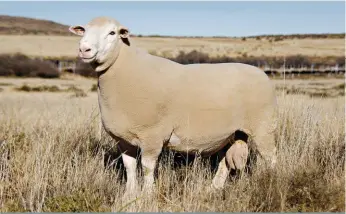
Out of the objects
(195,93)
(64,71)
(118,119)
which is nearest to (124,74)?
(118,119)

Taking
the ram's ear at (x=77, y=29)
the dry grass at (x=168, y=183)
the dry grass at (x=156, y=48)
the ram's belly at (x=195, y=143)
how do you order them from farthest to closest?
the dry grass at (x=156, y=48)
the ram's belly at (x=195, y=143)
the ram's ear at (x=77, y=29)
the dry grass at (x=168, y=183)

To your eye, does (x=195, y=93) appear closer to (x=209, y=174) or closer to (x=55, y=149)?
(x=209, y=174)

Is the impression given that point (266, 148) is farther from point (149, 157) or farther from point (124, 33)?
point (124, 33)

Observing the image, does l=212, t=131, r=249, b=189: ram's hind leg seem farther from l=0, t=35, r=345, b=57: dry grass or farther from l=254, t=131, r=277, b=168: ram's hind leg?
l=0, t=35, r=345, b=57: dry grass

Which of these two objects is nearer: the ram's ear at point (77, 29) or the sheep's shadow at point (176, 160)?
the ram's ear at point (77, 29)

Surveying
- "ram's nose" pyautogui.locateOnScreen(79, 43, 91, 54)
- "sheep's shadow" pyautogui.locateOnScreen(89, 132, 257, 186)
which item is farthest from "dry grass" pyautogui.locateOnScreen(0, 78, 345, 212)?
"ram's nose" pyautogui.locateOnScreen(79, 43, 91, 54)

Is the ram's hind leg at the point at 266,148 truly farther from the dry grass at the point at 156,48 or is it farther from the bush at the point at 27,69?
the dry grass at the point at 156,48

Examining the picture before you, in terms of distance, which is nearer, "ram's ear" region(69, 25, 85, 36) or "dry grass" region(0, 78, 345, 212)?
"dry grass" region(0, 78, 345, 212)

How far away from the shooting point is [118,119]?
15.3ft

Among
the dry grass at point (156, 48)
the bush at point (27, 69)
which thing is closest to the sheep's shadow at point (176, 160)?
the bush at point (27, 69)

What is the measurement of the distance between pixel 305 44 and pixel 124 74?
278ft

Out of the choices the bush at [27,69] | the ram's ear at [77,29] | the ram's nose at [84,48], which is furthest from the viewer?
the bush at [27,69]

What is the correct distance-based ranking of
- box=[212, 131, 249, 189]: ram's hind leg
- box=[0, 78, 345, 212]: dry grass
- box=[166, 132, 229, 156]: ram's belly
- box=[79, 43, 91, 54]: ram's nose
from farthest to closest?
box=[212, 131, 249, 189]: ram's hind leg < box=[166, 132, 229, 156]: ram's belly < box=[0, 78, 345, 212]: dry grass < box=[79, 43, 91, 54]: ram's nose

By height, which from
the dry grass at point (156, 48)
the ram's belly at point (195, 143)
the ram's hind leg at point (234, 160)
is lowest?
the ram's hind leg at point (234, 160)
